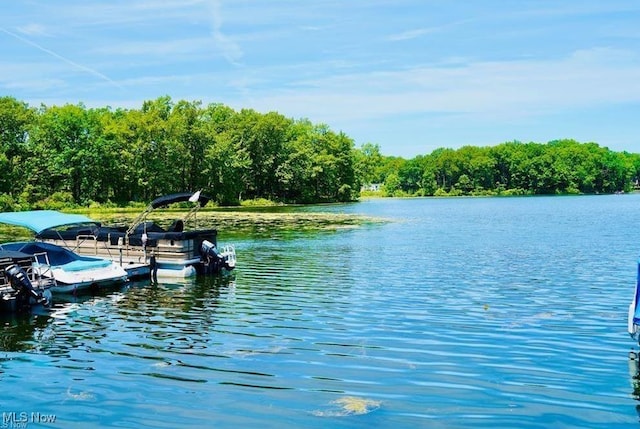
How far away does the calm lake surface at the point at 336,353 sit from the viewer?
1132cm

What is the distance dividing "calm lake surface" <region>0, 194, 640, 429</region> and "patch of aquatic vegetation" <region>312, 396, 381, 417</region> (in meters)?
0.04

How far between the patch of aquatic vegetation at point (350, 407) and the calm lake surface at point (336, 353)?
4cm

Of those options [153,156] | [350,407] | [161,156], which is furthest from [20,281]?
[161,156]

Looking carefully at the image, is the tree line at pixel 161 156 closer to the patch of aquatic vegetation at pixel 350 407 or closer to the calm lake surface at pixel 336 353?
the calm lake surface at pixel 336 353

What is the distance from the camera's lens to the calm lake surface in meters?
11.3

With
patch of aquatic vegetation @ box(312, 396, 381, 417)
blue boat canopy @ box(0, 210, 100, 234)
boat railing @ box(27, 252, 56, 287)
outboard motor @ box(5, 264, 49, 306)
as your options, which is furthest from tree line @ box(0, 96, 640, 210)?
patch of aquatic vegetation @ box(312, 396, 381, 417)

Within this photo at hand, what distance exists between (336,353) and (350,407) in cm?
369

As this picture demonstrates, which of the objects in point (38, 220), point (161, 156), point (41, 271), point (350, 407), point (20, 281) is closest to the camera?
point (350, 407)

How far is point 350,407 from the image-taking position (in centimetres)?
1145

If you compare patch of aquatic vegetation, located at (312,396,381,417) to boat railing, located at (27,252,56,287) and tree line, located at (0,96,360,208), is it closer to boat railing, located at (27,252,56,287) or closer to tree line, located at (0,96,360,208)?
boat railing, located at (27,252,56,287)

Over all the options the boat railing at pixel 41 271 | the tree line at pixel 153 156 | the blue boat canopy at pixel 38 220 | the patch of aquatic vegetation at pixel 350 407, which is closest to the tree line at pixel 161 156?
the tree line at pixel 153 156

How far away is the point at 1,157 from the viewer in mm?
85938

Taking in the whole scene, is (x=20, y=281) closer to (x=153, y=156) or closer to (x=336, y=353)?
(x=336, y=353)

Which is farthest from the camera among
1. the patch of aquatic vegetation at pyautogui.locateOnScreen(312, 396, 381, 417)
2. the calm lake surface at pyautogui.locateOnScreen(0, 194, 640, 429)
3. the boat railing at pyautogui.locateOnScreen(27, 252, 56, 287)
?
the boat railing at pyautogui.locateOnScreen(27, 252, 56, 287)
